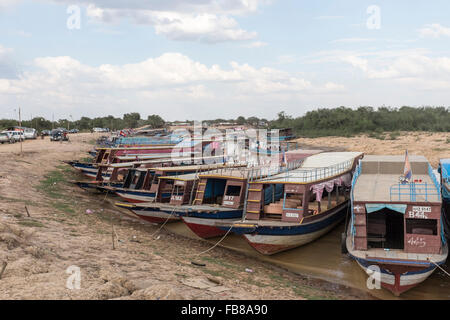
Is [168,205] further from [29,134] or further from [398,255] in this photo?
[29,134]

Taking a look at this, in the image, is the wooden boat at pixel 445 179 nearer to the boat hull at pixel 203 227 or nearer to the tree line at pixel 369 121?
the boat hull at pixel 203 227

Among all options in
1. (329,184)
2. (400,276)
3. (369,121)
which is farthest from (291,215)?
(369,121)

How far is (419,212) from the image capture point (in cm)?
1160

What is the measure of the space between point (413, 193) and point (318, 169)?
5.27 metres

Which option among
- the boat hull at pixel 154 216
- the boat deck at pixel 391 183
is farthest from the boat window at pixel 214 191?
the boat deck at pixel 391 183

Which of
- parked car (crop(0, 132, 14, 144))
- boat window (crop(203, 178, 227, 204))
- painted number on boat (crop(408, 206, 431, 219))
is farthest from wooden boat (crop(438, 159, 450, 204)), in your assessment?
parked car (crop(0, 132, 14, 144))

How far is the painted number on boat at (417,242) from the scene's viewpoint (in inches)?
447

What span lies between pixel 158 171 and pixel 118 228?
189 inches

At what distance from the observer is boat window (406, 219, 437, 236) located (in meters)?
12.0

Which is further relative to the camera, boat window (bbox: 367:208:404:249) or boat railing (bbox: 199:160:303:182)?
boat railing (bbox: 199:160:303:182)

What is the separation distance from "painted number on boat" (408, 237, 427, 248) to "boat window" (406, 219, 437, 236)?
2.04 feet

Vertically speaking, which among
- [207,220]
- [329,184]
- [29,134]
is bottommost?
[207,220]

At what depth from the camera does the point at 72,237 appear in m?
12.6

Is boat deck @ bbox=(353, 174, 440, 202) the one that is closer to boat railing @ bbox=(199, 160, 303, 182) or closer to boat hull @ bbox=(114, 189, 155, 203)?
boat railing @ bbox=(199, 160, 303, 182)
